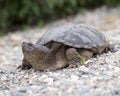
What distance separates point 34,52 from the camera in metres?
5.19

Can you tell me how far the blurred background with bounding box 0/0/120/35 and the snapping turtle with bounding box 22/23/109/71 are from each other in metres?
5.73

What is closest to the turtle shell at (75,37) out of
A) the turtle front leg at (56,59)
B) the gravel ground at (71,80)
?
the turtle front leg at (56,59)

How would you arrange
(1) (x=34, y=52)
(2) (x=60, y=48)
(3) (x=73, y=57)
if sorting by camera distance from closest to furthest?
(1) (x=34, y=52) < (3) (x=73, y=57) < (2) (x=60, y=48)

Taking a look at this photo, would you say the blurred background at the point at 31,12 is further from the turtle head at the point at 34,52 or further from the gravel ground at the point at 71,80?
the turtle head at the point at 34,52

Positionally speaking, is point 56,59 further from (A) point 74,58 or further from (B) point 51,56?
(A) point 74,58

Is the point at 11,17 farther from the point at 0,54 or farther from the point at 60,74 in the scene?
the point at 60,74

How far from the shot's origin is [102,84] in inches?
175

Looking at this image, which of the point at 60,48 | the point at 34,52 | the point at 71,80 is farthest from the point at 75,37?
the point at 71,80

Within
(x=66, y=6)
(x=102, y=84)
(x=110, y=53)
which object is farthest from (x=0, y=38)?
(x=102, y=84)

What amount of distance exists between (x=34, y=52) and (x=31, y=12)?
641 centimetres

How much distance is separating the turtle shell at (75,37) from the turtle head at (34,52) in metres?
Result: 0.20

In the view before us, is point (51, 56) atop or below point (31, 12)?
atop

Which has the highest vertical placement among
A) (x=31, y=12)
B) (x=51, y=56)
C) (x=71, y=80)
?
(x=51, y=56)

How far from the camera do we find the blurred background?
11336 millimetres
